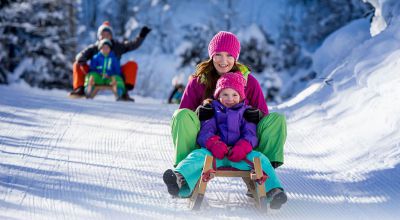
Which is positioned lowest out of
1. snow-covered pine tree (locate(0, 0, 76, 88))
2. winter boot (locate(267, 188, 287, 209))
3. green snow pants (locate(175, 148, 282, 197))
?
snow-covered pine tree (locate(0, 0, 76, 88))

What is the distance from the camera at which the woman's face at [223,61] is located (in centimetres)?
435

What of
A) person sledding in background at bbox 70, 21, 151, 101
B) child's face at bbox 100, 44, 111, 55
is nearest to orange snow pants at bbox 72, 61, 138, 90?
person sledding in background at bbox 70, 21, 151, 101

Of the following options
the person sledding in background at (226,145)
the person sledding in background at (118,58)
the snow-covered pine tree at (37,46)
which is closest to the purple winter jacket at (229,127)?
the person sledding in background at (226,145)

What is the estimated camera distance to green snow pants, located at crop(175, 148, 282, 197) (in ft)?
12.2

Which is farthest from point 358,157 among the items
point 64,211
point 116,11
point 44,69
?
point 116,11

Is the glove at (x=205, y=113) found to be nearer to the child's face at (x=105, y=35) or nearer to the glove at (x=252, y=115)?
the glove at (x=252, y=115)

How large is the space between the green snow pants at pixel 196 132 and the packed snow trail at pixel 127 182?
295 millimetres

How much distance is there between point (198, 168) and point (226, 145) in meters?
0.21

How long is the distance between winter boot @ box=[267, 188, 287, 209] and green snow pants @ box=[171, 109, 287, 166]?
0.94 feet

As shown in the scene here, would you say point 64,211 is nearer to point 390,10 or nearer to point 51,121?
point 51,121

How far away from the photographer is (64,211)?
362 centimetres

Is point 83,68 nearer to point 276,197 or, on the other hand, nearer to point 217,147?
point 217,147

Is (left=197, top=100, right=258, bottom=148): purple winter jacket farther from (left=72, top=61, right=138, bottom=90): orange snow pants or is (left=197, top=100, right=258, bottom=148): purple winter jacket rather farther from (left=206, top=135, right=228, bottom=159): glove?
(left=72, top=61, right=138, bottom=90): orange snow pants

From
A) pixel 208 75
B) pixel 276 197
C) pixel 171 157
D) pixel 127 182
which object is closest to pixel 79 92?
pixel 171 157
